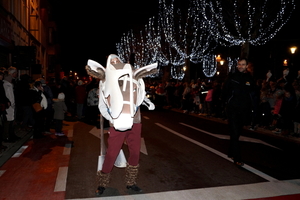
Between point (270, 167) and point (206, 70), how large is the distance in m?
47.7

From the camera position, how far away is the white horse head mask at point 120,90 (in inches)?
174

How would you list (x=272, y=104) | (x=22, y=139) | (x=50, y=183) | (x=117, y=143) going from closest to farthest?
(x=117, y=143) < (x=50, y=183) < (x=22, y=139) < (x=272, y=104)

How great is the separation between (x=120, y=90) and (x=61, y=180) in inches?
92.9

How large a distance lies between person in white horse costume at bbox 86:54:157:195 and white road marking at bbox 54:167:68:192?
0.78m

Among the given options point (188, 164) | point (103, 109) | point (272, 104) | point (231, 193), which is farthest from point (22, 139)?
point (272, 104)

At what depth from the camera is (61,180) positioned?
570 centimetres

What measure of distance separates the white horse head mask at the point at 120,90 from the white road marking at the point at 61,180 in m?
1.63

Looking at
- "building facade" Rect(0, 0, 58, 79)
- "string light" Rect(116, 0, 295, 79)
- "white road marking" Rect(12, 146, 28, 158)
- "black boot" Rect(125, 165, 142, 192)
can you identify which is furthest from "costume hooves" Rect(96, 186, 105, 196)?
"building facade" Rect(0, 0, 58, 79)

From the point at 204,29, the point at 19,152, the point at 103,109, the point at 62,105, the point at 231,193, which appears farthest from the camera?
the point at 204,29

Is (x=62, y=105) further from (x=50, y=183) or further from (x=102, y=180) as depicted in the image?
(x=102, y=180)

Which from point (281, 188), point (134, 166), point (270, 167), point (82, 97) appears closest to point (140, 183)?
point (134, 166)

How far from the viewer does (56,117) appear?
34.9 ft

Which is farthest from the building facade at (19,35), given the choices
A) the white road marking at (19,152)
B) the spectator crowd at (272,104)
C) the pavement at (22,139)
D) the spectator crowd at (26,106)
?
the spectator crowd at (272,104)

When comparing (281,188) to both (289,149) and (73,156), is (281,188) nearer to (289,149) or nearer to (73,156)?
(289,149)
